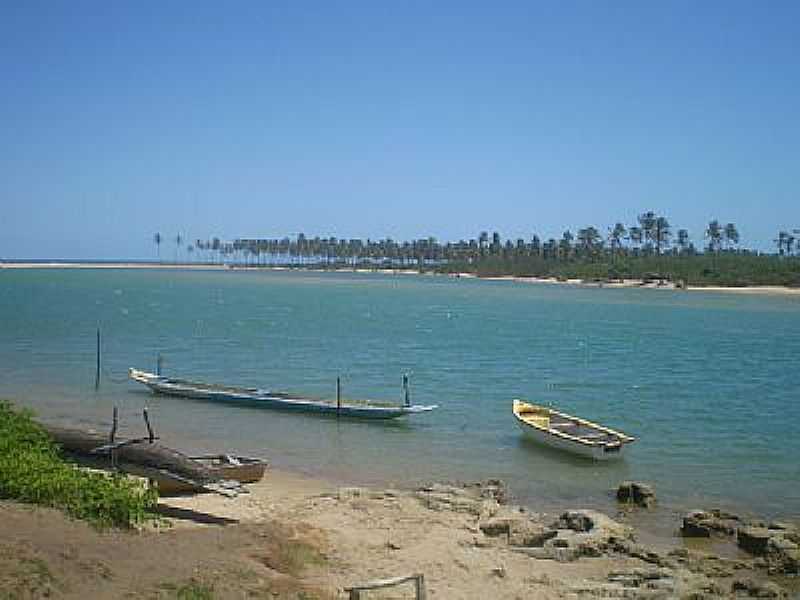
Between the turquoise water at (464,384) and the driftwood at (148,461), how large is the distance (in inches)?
248

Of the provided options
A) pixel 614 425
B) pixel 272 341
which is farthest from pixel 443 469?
pixel 272 341

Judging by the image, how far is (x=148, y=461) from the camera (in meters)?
16.8

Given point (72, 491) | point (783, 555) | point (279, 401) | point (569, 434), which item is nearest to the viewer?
point (72, 491)

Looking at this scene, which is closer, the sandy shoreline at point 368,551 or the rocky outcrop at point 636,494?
Answer: the sandy shoreline at point 368,551

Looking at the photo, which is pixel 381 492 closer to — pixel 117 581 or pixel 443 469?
pixel 443 469

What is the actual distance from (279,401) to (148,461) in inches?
603

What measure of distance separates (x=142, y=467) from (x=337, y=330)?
49337mm

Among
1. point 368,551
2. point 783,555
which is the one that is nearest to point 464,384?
point 783,555

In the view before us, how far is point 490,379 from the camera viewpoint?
41750mm

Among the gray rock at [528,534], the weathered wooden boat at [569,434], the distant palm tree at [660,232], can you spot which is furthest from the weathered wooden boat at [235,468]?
the distant palm tree at [660,232]

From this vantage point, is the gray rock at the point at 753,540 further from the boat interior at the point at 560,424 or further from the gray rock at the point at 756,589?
the boat interior at the point at 560,424

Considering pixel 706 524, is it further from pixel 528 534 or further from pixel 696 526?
pixel 528 534

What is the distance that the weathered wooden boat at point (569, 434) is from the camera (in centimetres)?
2498

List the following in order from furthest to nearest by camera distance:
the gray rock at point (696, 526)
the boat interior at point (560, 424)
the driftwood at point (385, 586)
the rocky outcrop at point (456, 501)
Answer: the boat interior at point (560, 424) < the rocky outcrop at point (456, 501) < the gray rock at point (696, 526) < the driftwood at point (385, 586)
